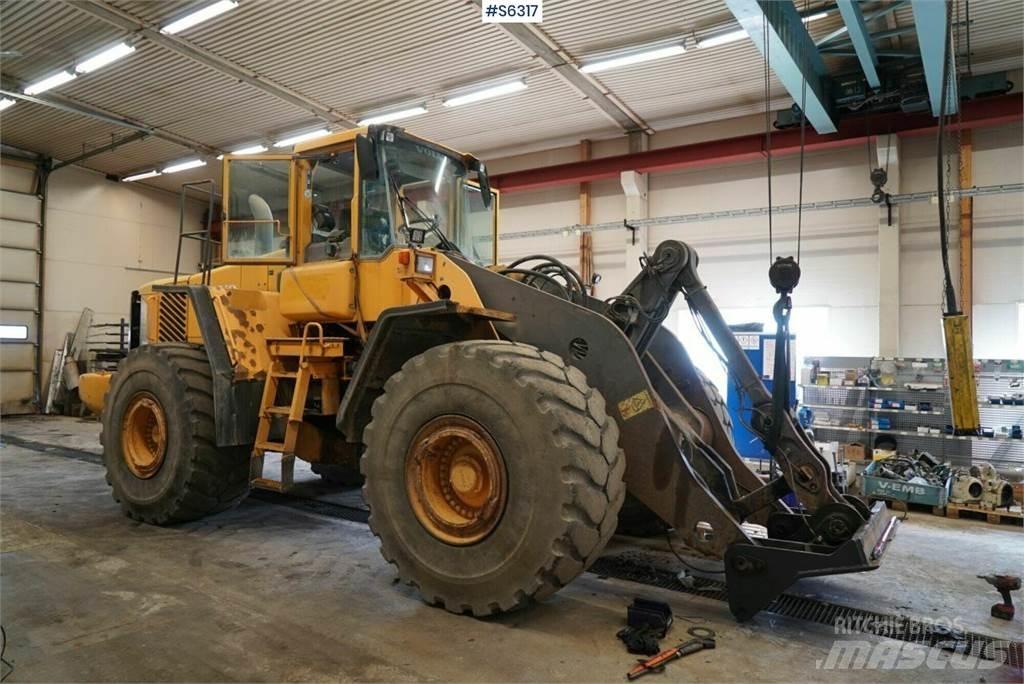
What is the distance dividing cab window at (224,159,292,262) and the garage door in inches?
482

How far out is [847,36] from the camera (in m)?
8.10

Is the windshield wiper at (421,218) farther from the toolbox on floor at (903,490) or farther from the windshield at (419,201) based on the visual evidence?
the toolbox on floor at (903,490)

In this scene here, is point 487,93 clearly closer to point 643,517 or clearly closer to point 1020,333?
point 643,517

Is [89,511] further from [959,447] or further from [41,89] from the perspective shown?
[959,447]

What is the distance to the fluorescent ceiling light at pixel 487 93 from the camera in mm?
9578

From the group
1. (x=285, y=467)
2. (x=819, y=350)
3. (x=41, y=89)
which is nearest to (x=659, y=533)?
(x=285, y=467)

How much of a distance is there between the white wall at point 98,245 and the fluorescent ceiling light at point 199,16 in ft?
28.6

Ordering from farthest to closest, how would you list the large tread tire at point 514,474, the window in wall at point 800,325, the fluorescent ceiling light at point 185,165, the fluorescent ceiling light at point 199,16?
the fluorescent ceiling light at point 185,165 → the window in wall at point 800,325 → the fluorescent ceiling light at point 199,16 → the large tread tire at point 514,474

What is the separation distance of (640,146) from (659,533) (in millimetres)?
Result: 8195

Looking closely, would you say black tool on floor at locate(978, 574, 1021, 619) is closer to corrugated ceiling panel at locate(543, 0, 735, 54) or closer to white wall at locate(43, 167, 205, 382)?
corrugated ceiling panel at locate(543, 0, 735, 54)

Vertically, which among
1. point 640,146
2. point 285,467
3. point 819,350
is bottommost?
point 285,467

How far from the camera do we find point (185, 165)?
1428cm

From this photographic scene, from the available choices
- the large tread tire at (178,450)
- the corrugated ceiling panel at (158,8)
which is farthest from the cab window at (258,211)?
the corrugated ceiling panel at (158,8)

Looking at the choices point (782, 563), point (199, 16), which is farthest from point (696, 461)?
point (199, 16)
